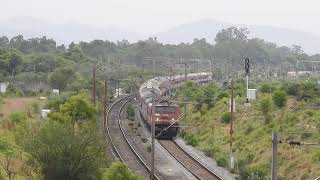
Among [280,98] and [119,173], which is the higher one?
[280,98]

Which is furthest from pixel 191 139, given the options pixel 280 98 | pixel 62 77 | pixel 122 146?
pixel 62 77

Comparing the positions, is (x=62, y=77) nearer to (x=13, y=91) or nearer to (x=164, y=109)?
(x=13, y=91)

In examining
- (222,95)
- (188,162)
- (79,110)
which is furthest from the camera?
(222,95)

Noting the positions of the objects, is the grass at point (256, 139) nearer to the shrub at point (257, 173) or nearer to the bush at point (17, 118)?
the shrub at point (257, 173)

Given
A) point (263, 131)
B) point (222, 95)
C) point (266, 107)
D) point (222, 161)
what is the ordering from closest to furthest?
point (222, 161), point (263, 131), point (266, 107), point (222, 95)

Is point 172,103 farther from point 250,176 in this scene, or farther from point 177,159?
point 250,176

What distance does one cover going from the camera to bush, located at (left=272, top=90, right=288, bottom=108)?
146 feet

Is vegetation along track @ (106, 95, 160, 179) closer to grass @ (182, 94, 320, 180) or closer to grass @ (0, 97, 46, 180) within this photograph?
grass @ (182, 94, 320, 180)

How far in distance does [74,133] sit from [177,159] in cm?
975

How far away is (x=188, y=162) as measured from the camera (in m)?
37.5

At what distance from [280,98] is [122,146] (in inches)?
491

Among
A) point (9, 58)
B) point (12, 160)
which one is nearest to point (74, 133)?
point (12, 160)

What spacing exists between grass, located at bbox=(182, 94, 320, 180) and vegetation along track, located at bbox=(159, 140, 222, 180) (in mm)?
1544

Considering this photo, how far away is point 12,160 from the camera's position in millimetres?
32844
